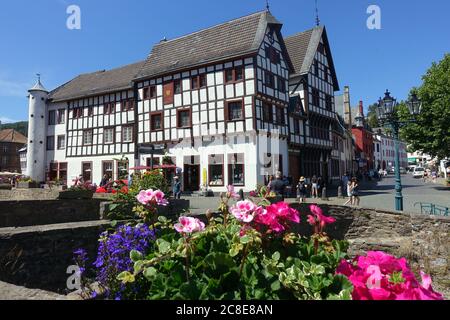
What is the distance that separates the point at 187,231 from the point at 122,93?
29298mm

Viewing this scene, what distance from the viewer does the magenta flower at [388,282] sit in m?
1.65

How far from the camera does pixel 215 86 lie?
2380cm

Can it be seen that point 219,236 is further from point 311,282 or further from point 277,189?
point 277,189

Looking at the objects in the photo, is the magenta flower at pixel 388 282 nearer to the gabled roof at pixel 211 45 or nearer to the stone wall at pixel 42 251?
the stone wall at pixel 42 251

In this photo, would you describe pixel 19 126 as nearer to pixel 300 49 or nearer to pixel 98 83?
pixel 98 83

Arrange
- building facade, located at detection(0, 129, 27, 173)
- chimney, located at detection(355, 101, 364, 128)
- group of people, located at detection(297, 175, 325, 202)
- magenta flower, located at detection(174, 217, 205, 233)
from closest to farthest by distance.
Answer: magenta flower, located at detection(174, 217, 205, 233), group of people, located at detection(297, 175, 325, 202), chimney, located at detection(355, 101, 364, 128), building facade, located at detection(0, 129, 27, 173)

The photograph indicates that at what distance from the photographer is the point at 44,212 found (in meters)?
8.03

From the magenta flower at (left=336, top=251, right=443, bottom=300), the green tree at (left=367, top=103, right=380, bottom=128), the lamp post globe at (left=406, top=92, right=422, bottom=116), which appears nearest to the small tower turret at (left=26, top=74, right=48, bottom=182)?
the lamp post globe at (left=406, top=92, right=422, bottom=116)

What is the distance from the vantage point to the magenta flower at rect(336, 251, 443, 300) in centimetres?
165

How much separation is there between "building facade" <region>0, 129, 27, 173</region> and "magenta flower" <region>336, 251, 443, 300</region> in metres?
82.7

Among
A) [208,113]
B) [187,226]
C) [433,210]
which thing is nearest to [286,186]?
[433,210]

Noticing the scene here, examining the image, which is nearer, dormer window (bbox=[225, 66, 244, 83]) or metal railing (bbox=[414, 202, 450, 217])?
metal railing (bbox=[414, 202, 450, 217])

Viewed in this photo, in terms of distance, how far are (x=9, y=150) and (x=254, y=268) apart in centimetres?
8406

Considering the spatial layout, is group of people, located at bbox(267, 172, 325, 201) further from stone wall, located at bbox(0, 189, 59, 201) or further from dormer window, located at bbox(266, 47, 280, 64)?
dormer window, located at bbox(266, 47, 280, 64)
